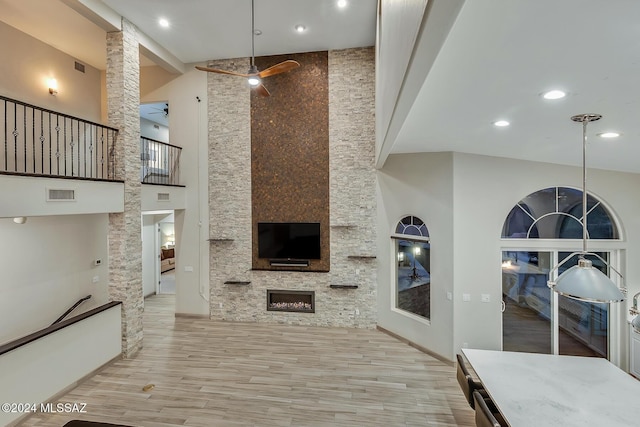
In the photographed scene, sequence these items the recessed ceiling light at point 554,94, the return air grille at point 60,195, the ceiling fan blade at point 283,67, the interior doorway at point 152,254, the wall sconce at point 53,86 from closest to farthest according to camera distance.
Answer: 1. the recessed ceiling light at point 554,94
2. the return air grille at point 60,195
3. the ceiling fan blade at point 283,67
4. the wall sconce at point 53,86
5. the interior doorway at point 152,254

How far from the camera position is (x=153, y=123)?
407 inches

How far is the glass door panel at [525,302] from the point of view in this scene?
16.6 ft

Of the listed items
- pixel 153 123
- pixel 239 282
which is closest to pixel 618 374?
pixel 239 282

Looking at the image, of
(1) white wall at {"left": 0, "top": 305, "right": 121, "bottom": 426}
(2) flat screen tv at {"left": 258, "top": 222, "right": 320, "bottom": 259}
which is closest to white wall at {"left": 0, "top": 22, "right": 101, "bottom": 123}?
(1) white wall at {"left": 0, "top": 305, "right": 121, "bottom": 426}

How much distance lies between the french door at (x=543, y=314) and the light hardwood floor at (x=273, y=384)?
4.65 feet

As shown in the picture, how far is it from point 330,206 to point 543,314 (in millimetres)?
4305

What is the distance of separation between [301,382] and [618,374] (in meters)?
3.80

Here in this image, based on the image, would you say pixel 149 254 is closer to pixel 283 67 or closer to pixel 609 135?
pixel 283 67

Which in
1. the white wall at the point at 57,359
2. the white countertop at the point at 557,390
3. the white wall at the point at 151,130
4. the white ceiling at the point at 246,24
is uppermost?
the white ceiling at the point at 246,24

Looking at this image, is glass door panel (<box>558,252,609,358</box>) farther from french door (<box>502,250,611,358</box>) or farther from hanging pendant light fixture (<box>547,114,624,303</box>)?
hanging pendant light fixture (<box>547,114,624,303</box>)

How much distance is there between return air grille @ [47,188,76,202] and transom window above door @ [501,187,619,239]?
6.62 metres

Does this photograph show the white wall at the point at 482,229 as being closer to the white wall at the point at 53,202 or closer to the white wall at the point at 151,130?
the white wall at the point at 53,202

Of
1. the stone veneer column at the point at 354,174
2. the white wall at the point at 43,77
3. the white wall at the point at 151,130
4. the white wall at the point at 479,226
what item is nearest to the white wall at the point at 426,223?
the white wall at the point at 479,226

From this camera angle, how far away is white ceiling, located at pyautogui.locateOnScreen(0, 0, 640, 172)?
1.20 metres
